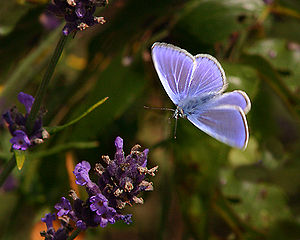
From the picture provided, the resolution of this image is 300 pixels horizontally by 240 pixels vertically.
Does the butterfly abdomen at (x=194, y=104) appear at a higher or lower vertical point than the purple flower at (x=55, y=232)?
lower

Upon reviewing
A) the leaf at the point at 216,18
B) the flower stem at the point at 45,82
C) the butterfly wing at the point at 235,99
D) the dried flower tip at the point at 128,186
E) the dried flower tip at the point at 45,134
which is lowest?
the leaf at the point at 216,18

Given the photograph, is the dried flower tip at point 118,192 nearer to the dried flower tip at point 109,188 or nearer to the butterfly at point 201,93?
the dried flower tip at point 109,188

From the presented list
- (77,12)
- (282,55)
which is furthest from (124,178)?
(282,55)

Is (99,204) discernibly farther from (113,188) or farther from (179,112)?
(179,112)

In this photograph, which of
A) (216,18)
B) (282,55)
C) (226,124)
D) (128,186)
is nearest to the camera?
(128,186)

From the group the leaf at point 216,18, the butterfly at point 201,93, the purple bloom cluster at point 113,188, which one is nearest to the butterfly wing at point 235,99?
the butterfly at point 201,93

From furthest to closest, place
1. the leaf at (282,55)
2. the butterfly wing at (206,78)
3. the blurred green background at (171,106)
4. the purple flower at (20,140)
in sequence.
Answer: the leaf at (282,55)
the blurred green background at (171,106)
the butterfly wing at (206,78)
the purple flower at (20,140)

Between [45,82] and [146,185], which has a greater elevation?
[45,82]
